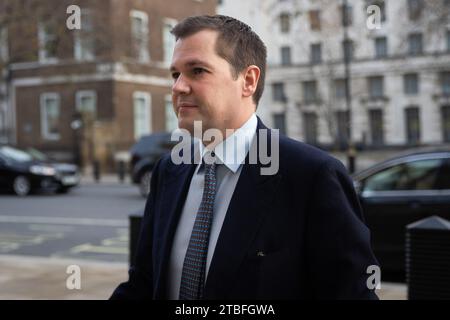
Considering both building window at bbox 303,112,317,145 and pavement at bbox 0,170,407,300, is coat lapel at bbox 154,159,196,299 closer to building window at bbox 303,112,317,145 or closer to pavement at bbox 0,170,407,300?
pavement at bbox 0,170,407,300

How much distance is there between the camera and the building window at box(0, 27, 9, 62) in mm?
23503

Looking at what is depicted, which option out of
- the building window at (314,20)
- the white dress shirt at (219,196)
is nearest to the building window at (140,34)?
the building window at (314,20)

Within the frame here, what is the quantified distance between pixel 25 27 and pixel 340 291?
73.5 feet

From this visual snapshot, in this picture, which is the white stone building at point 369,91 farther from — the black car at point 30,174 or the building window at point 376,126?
the black car at point 30,174

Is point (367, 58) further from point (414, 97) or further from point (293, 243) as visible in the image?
point (293, 243)

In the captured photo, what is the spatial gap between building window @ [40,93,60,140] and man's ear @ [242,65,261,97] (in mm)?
32768

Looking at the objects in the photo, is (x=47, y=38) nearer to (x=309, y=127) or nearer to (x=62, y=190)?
(x=62, y=190)

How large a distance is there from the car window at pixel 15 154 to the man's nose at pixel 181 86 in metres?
17.7

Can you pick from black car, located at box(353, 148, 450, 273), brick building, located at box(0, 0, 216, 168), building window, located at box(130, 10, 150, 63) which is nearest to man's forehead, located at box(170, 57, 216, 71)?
black car, located at box(353, 148, 450, 273)

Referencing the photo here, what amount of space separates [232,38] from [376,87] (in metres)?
56.0

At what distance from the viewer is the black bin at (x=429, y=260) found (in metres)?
4.61

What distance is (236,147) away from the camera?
84.7 inches

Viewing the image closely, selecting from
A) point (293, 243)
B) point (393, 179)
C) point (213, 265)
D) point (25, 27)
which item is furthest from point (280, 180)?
point (25, 27)

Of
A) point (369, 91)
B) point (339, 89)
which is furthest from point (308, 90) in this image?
point (369, 91)
